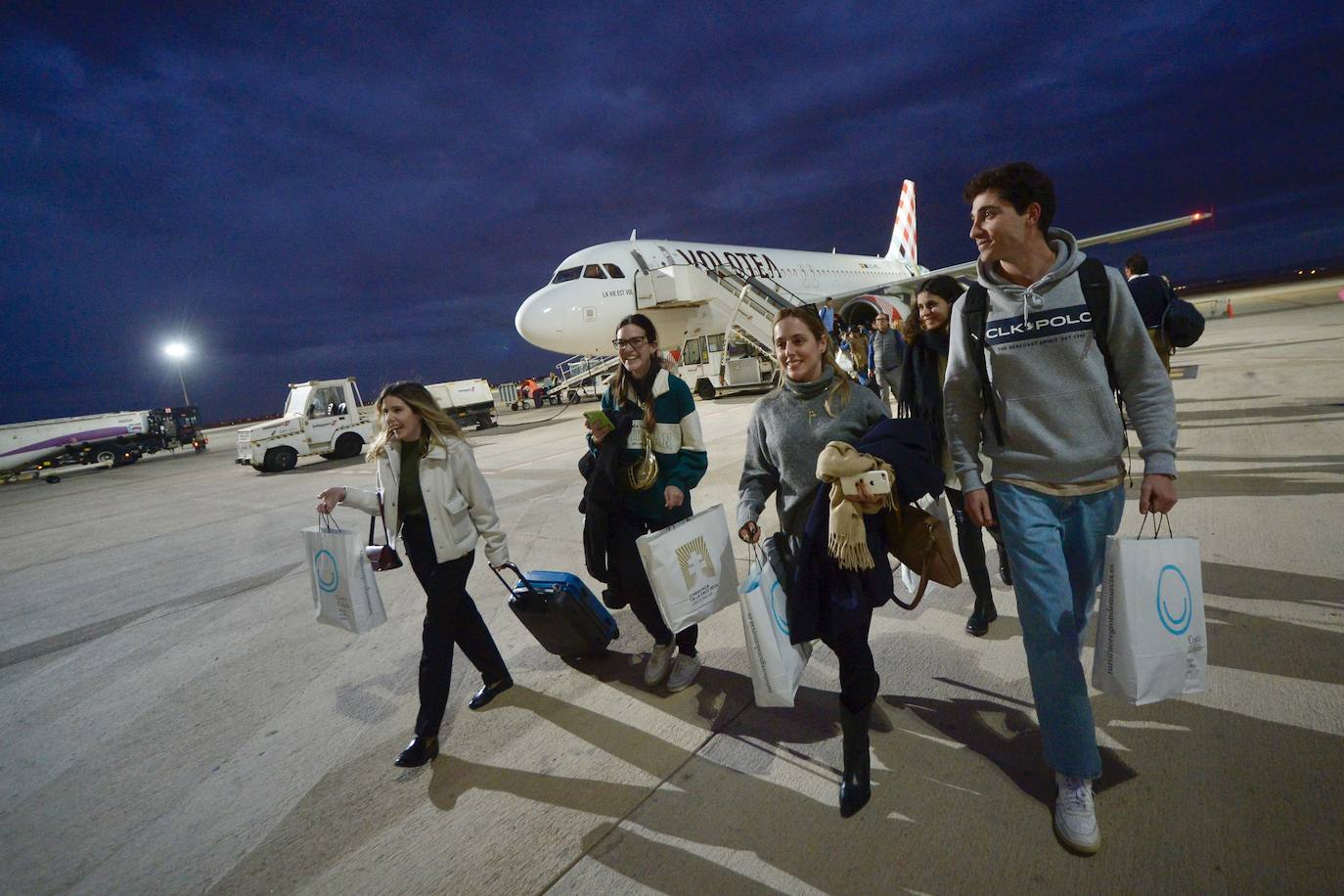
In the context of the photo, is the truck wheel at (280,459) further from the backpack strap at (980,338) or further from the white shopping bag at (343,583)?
the backpack strap at (980,338)

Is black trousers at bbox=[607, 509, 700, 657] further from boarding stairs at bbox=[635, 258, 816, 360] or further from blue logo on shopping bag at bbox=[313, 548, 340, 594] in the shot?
boarding stairs at bbox=[635, 258, 816, 360]

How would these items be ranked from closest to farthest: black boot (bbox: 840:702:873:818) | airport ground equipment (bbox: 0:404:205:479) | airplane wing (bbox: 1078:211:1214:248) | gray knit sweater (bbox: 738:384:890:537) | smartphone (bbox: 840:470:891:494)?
smartphone (bbox: 840:470:891:494) < black boot (bbox: 840:702:873:818) < gray knit sweater (bbox: 738:384:890:537) < airplane wing (bbox: 1078:211:1214:248) < airport ground equipment (bbox: 0:404:205:479)

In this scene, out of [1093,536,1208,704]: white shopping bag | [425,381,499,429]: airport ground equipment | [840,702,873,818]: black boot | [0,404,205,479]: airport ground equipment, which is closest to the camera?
[1093,536,1208,704]: white shopping bag

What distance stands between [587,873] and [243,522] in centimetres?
905

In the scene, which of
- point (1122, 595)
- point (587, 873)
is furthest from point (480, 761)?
point (1122, 595)

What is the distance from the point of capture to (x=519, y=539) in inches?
237

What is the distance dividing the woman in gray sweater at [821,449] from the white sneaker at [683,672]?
105 cm

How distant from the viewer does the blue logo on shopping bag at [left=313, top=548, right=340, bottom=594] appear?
9.37 ft

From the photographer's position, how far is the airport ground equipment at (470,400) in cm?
2038

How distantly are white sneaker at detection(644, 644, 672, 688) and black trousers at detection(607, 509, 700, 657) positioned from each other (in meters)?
0.09

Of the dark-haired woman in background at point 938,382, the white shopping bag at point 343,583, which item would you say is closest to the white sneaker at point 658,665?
the white shopping bag at point 343,583

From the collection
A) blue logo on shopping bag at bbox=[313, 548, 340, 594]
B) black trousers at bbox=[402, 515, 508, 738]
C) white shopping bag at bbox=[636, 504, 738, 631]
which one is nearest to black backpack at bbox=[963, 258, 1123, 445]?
white shopping bag at bbox=[636, 504, 738, 631]

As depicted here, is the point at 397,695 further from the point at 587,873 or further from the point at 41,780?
the point at 587,873

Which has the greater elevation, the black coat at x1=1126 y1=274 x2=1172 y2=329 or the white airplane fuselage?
the white airplane fuselage
